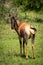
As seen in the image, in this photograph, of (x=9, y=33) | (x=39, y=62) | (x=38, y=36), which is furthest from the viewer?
(x=9, y=33)

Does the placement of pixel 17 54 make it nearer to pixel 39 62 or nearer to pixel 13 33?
pixel 39 62

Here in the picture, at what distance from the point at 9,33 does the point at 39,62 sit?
667 cm

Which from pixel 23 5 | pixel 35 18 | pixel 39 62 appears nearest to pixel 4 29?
pixel 35 18

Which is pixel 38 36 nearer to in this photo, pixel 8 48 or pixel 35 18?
pixel 8 48

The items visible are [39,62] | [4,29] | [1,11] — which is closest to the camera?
[39,62]

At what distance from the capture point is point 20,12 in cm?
2373

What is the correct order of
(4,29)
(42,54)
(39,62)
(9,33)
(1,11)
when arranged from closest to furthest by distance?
1. (39,62)
2. (42,54)
3. (9,33)
4. (4,29)
5. (1,11)

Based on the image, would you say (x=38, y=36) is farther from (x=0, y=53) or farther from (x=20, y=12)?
(x=20, y=12)

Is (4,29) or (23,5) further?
(23,5)

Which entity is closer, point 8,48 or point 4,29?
point 8,48

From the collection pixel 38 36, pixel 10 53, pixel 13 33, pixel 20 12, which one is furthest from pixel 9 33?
pixel 20 12

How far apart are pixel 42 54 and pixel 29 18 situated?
1045 centimetres

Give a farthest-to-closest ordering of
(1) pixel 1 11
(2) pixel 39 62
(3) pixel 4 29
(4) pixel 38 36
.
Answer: (1) pixel 1 11 < (3) pixel 4 29 < (4) pixel 38 36 < (2) pixel 39 62

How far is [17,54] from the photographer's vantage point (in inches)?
475
